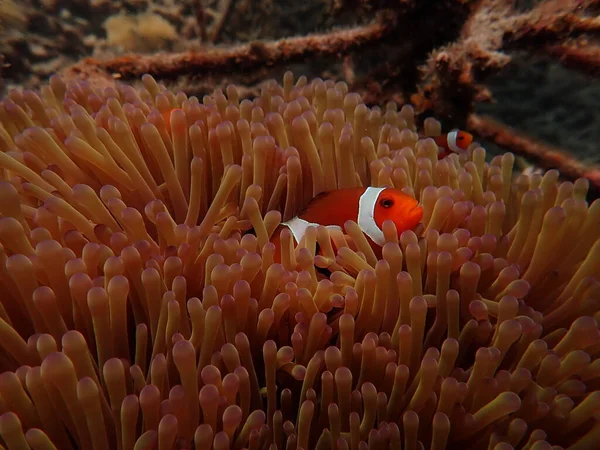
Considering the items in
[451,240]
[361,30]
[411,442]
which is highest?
[361,30]

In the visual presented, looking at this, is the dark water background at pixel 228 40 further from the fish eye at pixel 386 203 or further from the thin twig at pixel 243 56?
the fish eye at pixel 386 203

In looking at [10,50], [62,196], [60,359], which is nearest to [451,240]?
[60,359]

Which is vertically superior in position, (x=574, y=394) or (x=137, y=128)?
(x=137, y=128)

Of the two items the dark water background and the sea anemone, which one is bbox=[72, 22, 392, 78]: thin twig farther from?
the sea anemone

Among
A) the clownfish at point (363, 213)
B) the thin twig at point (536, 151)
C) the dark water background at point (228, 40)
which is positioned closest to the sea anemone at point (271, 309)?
the clownfish at point (363, 213)

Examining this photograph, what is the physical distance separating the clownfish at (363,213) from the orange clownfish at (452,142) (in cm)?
65

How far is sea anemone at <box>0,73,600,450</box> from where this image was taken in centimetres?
89

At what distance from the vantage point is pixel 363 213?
4.05 ft

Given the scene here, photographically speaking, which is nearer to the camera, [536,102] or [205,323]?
[205,323]

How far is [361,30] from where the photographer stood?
2180mm

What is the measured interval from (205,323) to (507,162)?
1.05 meters

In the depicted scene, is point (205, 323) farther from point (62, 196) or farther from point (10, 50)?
point (10, 50)

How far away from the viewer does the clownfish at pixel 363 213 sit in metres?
1.19

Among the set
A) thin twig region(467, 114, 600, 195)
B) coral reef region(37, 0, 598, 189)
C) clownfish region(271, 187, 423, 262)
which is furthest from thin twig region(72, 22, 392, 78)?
clownfish region(271, 187, 423, 262)
